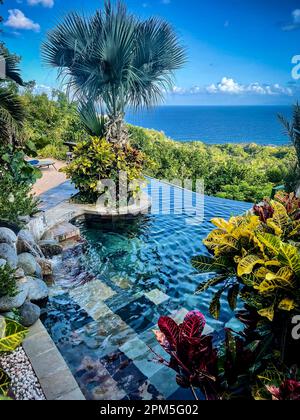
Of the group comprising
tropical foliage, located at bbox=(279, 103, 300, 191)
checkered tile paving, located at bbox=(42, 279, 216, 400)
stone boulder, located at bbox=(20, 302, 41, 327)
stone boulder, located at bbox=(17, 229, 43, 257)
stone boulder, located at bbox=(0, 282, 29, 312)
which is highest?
tropical foliage, located at bbox=(279, 103, 300, 191)

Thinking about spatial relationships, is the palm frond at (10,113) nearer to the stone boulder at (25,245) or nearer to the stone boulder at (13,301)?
the stone boulder at (25,245)

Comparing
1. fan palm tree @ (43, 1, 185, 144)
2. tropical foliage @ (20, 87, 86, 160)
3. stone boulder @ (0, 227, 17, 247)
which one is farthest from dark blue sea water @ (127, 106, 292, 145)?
stone boulder @ (0, 227, 17, 247)

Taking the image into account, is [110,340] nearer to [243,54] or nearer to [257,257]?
[257,257]

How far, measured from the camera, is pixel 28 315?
2801mm

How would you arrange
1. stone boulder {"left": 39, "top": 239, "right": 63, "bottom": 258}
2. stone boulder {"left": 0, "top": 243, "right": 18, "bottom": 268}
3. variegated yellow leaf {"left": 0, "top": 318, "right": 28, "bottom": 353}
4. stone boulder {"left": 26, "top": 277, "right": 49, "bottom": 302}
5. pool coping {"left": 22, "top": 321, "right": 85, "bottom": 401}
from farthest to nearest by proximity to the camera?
stone boulder {"left": 39, "top": 239, "right": 63, "bottom": 258}
stone boulder {"left": 26, "top": 277, "right": 49, "bottom": 302}
stone boulder {"left": 0, "top": 243, "right": 18, "bottom": 268}
pool coping {"left": 22, "top": 321, "right": 85, "bottom": 401}
variegated yellow leaf {"left": 0, "top": 318, "right": 28, "bottom": 353}

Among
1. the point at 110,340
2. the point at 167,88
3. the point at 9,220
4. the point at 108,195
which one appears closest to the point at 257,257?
the point at 110,340

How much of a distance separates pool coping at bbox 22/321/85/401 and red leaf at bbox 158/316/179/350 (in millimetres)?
843

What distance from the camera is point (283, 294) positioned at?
160 centimetres

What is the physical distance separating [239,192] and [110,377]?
7981 mm

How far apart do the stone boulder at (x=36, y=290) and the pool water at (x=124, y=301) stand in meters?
0.14

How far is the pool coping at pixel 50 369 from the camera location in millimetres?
2012

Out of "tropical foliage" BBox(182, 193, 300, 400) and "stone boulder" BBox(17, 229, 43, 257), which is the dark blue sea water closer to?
"stone boulder" BBox(17, 229, 43, 257)

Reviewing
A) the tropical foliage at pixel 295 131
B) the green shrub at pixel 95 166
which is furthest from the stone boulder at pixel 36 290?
the tropical foliage at pixel 295 131

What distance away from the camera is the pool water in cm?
233
